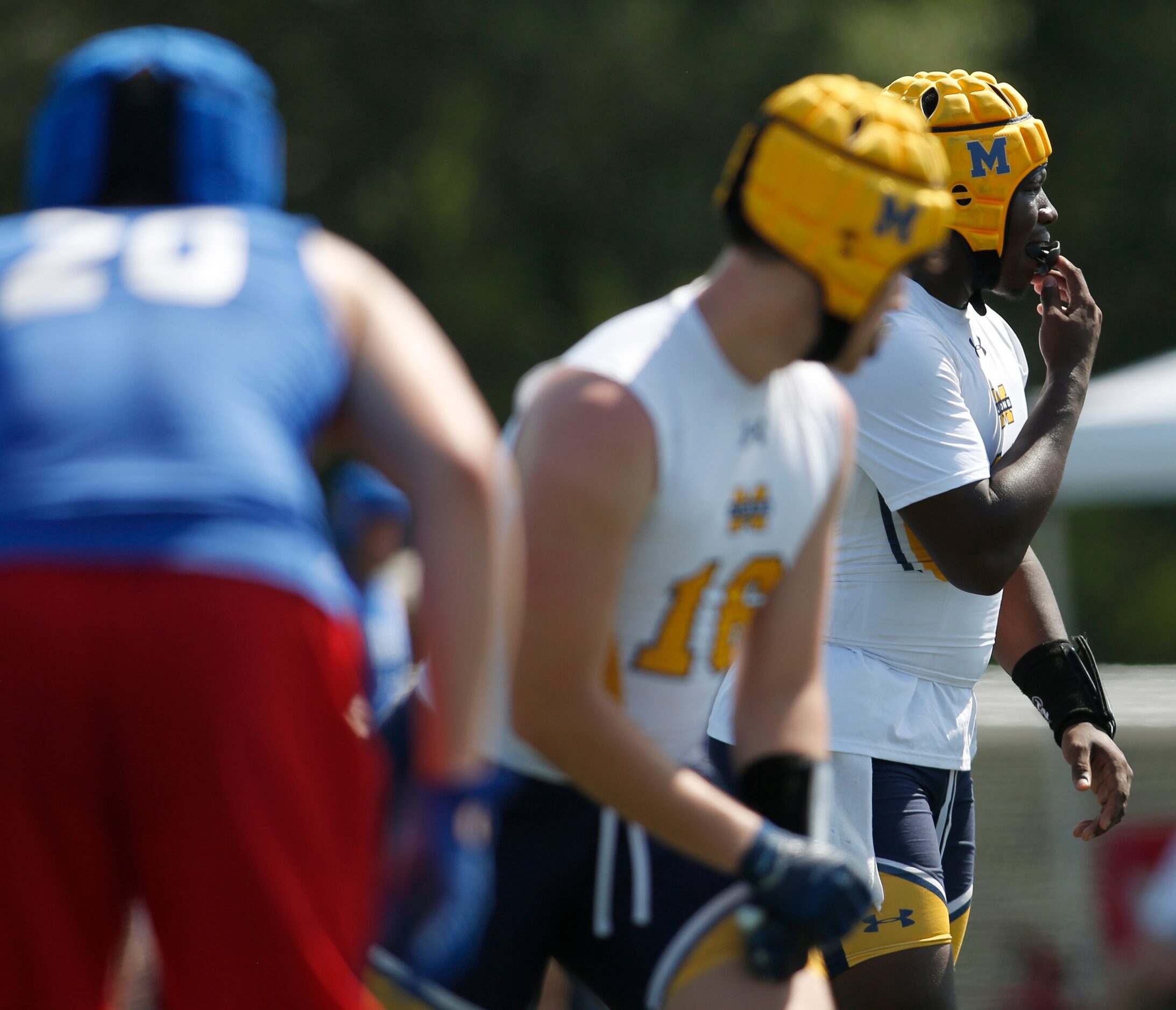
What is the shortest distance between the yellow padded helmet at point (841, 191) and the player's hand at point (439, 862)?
91 cm

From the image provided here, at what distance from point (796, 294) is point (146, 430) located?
3.34 ft

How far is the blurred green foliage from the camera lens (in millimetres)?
18828

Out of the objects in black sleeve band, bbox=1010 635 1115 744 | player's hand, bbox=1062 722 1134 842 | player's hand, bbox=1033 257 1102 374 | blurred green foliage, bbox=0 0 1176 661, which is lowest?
blurred green foliage, bbox=0 0 1176 661

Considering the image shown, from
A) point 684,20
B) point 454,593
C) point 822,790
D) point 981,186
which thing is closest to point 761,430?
point 822,790

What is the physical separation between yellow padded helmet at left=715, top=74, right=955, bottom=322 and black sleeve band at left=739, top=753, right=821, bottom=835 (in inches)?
26.7

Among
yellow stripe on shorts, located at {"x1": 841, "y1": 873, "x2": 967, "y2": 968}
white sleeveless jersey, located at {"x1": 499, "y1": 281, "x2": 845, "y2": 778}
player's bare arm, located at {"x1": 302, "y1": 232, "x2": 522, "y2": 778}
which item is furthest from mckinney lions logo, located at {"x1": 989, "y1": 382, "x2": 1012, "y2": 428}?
player's bare arm, located at {"x1": 302, "y1": 232, "x2": 522, "y2": 778}

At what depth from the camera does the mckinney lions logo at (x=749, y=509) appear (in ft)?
8.05

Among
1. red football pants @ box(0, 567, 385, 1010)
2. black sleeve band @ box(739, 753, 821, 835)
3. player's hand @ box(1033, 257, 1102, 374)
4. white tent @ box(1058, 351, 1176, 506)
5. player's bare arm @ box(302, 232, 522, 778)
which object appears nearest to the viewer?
red football pants @ box(0, 567, 385, 1010)

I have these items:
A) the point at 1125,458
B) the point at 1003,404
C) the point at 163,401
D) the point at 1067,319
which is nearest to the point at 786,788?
the point at 163,401

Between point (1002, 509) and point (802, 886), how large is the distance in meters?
1.20

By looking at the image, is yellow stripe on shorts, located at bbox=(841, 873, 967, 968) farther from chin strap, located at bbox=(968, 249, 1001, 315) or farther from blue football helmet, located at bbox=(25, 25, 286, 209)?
blue football helmet, located at bbox=(25, 25, 286, 209)

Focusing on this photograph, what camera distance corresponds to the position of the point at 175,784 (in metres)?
1.78

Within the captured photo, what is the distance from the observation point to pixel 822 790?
265 cm

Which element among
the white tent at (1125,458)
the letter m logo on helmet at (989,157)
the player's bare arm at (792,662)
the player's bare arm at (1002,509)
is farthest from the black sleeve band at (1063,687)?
the player's bare arm at (792,662)
